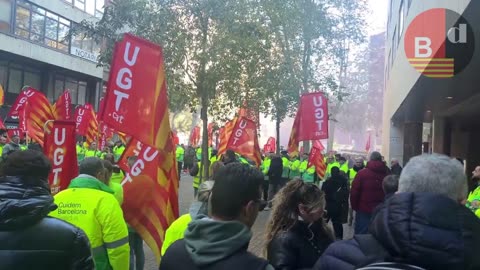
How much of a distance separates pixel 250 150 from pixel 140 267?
681 centimetres

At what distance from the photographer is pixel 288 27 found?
20.4 meters

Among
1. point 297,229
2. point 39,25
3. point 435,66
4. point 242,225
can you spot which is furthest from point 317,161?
point 39,25

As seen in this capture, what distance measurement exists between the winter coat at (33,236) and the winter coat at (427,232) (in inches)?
64.3

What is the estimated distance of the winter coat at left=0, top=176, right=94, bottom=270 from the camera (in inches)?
111

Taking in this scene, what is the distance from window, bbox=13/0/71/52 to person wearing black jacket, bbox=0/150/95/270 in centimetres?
2687

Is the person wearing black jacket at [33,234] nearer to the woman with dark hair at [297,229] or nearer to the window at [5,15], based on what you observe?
the woman with dark hair at [297,229]

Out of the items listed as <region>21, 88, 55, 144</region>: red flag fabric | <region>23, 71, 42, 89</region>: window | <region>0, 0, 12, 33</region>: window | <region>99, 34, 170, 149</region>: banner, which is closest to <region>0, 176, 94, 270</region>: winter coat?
<region>99, 34, 170, 149</region>: banner

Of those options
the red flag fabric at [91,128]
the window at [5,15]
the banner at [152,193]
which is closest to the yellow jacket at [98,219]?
the banner at [152,193]

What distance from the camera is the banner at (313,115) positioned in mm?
11125

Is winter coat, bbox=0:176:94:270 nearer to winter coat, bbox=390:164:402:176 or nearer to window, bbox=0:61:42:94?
winter coat, bbox=390:164:402:176

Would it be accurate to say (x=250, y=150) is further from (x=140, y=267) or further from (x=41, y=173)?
(x=41, y=173)

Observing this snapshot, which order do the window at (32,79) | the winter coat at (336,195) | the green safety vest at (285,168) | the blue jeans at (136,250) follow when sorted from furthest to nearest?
the window at (32,79) → the green safety vest at (285,168) → the winter coat at (336,195) → the blue jeans at (136,250)

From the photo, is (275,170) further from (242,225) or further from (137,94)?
(242,225)

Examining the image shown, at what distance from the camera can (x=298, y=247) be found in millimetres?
3742
